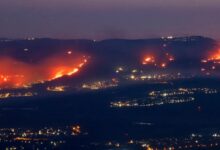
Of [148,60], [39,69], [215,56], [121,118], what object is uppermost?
[215,56]

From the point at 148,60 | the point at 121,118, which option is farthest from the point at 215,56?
the point at 121,118

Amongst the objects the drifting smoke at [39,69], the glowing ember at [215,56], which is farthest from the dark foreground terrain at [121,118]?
the glowing ember at [215,56]

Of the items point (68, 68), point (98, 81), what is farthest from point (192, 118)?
point (68, 68)

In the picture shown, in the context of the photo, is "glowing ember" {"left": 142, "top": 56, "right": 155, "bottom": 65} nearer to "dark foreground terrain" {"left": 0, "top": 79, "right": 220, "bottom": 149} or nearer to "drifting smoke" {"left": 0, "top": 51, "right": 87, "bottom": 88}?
"drifting smoke" {"left": 0, "top": 51, "right": 87, "bottom": 88}

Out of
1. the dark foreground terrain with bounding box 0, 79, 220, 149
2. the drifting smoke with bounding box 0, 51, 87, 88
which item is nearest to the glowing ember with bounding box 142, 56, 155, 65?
the drifting smoke with bounding box 0, 51, 87, 88

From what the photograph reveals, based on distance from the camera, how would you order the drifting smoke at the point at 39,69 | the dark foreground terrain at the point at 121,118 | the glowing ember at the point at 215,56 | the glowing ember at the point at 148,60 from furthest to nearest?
the glowing ember at the point at 215,56, the glowing ember at the point at 148,60, the drifting smoke at the point at 39,69, the dark foreground terrain at the point at 121,118

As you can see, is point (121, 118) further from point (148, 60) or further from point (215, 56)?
point (215, 56)

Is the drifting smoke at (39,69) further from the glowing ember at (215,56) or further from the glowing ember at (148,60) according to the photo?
the glowing ember at (215,56)

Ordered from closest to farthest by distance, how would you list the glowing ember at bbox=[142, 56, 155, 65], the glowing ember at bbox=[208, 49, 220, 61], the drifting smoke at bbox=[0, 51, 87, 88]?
the drifting smoke at bbox=[0, 51, 87, 88], the glowing ember at bbox=[142, 56, 155, 65], the glowing ember at bbox=[208, 49, 220, 61]
